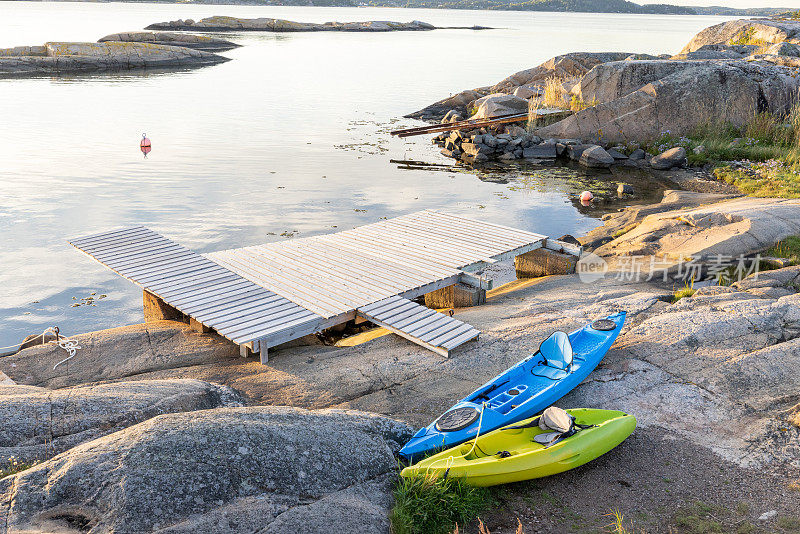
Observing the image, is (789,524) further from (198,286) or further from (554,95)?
(554,95)

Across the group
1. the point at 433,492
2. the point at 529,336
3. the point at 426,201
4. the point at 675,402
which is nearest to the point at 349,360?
the point at 529,336

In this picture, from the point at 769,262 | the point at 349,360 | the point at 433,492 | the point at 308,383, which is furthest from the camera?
the point at 769,262

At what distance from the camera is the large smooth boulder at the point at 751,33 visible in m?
34.6

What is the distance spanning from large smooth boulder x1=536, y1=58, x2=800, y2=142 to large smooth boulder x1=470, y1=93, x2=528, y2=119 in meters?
5.17

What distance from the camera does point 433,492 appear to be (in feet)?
20.4

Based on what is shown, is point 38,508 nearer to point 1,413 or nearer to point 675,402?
point 1,413

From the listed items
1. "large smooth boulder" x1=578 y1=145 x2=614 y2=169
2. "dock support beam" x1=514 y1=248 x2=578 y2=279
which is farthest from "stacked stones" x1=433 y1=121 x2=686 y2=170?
"dock support beam" x1=514 y1=248 x2=578 y2=279

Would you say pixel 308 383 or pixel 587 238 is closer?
pixel 308 383

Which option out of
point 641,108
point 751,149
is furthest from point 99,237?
point 751,149

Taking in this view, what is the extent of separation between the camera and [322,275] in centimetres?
1235

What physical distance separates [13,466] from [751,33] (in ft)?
137

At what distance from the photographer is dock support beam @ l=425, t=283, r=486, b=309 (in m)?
12.4

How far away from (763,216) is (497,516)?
11.1 meters

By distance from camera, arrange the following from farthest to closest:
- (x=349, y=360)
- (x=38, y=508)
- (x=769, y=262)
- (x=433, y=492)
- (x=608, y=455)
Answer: (x=769, y=262), (x=349, y=360), (x=608, y=455), (x=433, y=492), (x=38, y=508)
